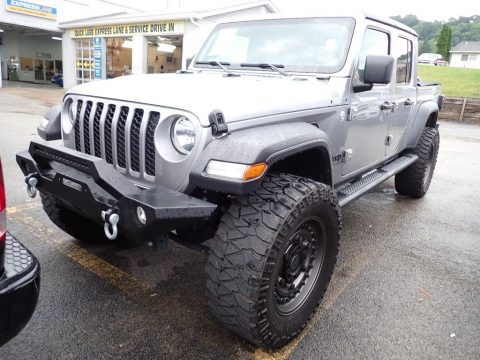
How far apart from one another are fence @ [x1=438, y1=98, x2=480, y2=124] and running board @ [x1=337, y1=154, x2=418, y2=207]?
46.3 ft

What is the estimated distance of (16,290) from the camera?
5.00 feet

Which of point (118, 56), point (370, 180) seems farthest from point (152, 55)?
point (370, 180)

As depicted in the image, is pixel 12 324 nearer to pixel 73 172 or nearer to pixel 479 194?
pixel 73 172

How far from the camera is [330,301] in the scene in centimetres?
288

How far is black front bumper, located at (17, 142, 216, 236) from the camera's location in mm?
1880

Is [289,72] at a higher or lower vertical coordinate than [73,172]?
higher

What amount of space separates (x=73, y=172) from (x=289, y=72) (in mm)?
1828

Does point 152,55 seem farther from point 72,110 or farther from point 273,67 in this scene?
point 72,110

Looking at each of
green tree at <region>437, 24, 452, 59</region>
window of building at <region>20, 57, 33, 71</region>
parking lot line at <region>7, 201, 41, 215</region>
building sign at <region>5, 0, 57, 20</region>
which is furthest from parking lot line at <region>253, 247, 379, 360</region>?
green tree at <region>437, 24, 452, 59</region>

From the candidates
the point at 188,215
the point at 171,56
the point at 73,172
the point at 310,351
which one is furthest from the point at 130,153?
the point at 171,56

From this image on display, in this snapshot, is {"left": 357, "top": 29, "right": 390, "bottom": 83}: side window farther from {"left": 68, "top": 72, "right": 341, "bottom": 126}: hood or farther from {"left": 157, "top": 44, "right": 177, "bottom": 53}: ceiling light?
{"left": 157, "top": 44, "right": 177, "bottom": 53}: ceiling light

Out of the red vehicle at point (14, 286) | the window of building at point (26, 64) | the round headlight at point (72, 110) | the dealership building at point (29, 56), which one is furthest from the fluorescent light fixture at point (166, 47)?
the red vehicle at point (14, 286)

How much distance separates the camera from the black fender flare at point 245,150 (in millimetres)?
1957

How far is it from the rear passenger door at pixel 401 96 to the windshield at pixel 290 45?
41.8 inches
